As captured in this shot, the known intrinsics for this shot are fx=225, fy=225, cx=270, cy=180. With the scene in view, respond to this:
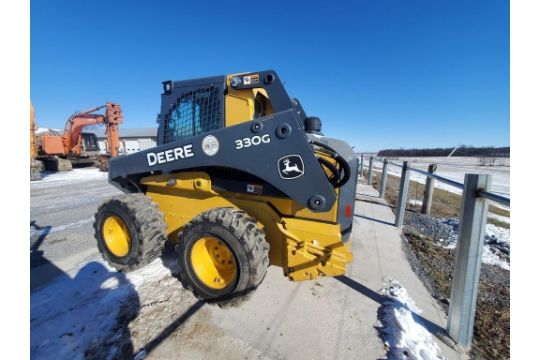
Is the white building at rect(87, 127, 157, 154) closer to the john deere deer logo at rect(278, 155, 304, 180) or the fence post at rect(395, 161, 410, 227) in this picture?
the fence post at rect(395, 161, 410, 227)

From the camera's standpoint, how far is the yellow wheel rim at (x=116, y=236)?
315 centimetres

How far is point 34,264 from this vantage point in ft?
10.6

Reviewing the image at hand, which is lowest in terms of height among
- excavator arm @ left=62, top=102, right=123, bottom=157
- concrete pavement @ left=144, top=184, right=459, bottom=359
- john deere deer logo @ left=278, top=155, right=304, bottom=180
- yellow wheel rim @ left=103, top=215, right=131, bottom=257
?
concrete pavement @ left=144, top=184, right=459, bottom=359

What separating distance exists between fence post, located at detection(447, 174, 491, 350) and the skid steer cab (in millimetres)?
910

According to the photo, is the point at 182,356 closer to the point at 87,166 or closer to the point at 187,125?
the point at 187,125

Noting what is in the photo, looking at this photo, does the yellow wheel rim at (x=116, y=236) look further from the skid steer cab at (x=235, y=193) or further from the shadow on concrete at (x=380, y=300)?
the shadow on concrete at (x=380, y=300)

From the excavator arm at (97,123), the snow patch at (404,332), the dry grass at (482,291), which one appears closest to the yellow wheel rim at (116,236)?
the snow patch at (404,332)

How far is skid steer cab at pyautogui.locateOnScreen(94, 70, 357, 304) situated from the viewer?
2.16 m

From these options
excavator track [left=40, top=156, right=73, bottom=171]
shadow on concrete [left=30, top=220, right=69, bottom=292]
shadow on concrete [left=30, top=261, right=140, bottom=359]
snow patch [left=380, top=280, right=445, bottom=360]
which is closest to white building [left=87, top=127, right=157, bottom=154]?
excavator track [left=40, top=156, right=73, bottom=171]

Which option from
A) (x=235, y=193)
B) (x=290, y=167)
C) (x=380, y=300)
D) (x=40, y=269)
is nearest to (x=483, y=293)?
(x=380, y=300)
